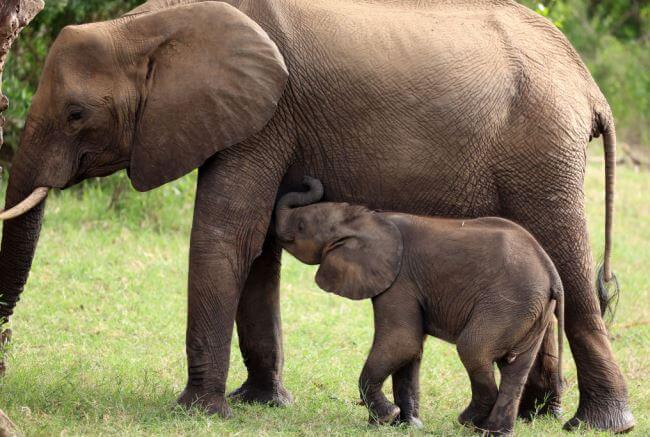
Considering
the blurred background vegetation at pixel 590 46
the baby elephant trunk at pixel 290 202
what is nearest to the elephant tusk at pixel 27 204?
the baby elephant trunk at pixel 290 202

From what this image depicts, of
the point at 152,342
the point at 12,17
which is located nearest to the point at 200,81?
the point at 12,17

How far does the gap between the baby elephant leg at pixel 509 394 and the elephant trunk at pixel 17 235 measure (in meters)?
2.42

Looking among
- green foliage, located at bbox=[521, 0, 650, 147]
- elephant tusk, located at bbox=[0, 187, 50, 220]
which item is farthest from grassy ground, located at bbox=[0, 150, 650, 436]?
green foliage, located at bbox=[521, 0, 650, 147]

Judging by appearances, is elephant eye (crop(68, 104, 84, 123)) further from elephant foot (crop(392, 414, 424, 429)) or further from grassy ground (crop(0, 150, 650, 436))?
elephant foot (crop(392, 414, 424, 429))

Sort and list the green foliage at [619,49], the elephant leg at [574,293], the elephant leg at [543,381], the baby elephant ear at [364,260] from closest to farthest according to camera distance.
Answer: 1. the baby elephant ear at [364,260]
2. the elephant leg at [574,293]
3. the elephant leg at [543,381]
4. the green foliage at [619,49]

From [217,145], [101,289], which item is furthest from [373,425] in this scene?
[101,289]

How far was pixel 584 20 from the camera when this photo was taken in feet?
64.5

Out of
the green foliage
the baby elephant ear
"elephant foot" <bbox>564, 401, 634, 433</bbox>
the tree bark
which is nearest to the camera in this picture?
the tree bark

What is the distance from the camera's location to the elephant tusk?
221 inches

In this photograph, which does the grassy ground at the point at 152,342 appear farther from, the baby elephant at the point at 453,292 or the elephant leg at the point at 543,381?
the baby elephant at the point at 453,292

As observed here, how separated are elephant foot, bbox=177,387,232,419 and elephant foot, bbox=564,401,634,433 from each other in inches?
73.1

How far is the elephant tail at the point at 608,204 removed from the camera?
641cm

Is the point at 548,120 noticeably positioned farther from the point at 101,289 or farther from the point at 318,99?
the point at 101,289

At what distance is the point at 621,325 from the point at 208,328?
4.26 meters
